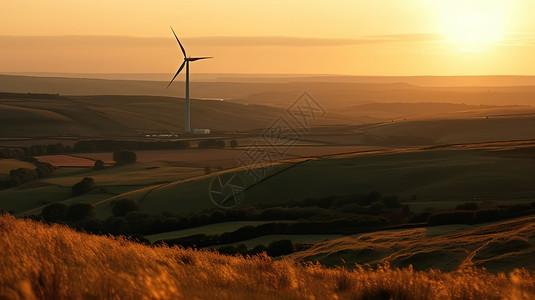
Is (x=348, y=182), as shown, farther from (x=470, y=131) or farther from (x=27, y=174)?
(x=470, y=131)

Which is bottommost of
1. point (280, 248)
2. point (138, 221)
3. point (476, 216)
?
point (138, 221)

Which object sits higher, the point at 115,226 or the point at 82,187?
the point at 82,187

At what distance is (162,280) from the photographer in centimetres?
1119

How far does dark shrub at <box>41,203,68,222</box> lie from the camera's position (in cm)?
8123

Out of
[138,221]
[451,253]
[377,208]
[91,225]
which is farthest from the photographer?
[377,208]

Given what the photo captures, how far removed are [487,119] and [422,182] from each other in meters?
110

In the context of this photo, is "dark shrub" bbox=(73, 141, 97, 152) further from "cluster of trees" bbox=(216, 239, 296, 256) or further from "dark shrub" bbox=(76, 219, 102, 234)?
"cluster of trees" bbox=(216, 239, 296, 256)

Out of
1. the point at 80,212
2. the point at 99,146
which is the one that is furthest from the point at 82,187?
the point at 99,146

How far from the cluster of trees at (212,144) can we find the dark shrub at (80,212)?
7771 cm

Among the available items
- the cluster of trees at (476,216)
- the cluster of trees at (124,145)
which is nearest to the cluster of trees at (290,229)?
the cluster of trees at (476,216)

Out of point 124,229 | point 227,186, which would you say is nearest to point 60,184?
point 227,186

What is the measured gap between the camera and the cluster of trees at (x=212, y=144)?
16045 cm

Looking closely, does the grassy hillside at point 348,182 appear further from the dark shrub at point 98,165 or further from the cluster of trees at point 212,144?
the cluster of trees at point 212,144

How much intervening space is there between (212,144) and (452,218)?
109785 millimetres
